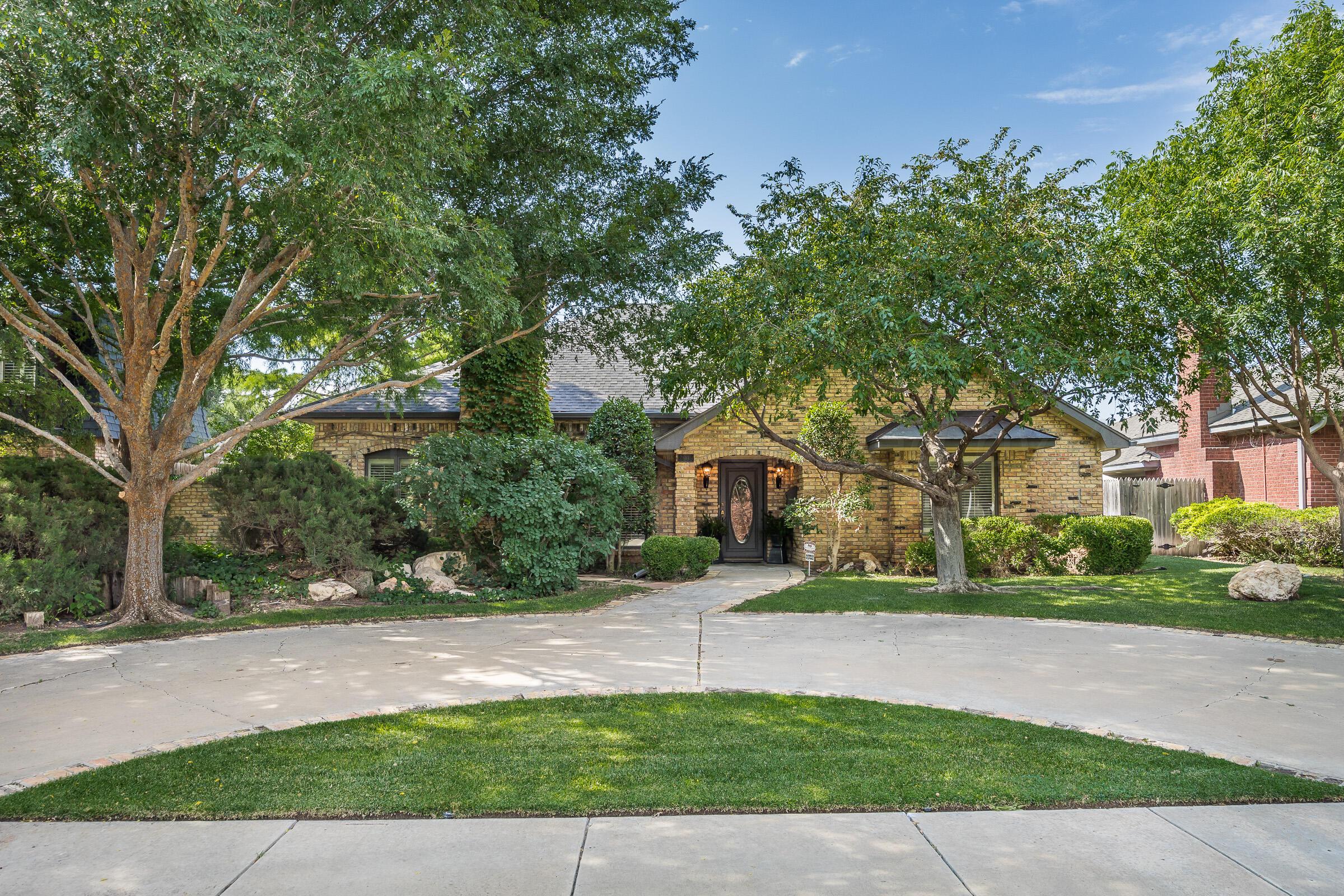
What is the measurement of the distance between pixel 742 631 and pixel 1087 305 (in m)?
6.34

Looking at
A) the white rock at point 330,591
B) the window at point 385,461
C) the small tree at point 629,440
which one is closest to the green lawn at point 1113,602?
the small tree at point 629,440

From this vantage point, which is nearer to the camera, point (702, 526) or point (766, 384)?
point (766, 384)

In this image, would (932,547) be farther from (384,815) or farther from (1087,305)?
(384,815)

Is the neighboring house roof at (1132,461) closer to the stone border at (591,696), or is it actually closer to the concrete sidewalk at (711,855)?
the stone border at (591,696)

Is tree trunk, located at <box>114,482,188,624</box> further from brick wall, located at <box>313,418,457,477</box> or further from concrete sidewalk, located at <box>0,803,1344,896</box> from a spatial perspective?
brick wall, located at <box>313,418,457,477</box>

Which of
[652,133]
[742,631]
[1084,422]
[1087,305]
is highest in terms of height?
[652,133]

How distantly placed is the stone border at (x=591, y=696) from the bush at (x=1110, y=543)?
33.1ft

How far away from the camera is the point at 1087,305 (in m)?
10.3

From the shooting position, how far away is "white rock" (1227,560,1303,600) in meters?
10.4

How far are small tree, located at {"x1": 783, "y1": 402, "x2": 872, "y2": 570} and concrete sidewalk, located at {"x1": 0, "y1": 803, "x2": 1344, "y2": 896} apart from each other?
34.6 feet

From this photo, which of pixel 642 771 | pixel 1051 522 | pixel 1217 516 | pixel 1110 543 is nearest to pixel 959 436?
pixel 1051 522

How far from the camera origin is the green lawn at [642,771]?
379 cm

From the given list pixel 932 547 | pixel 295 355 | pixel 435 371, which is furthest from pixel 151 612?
pixel 932 547

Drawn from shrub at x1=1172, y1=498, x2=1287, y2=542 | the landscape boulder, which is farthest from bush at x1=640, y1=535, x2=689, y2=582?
shrub at x1=1172, y1=498, x2=1287, y2=542
